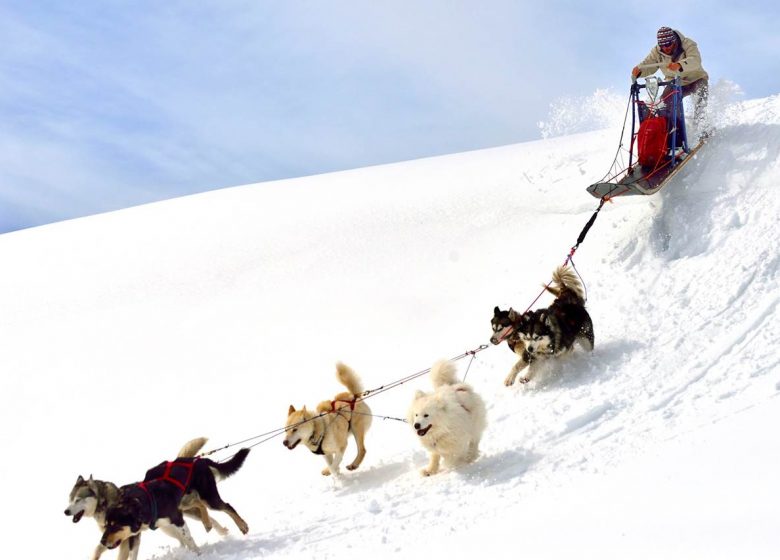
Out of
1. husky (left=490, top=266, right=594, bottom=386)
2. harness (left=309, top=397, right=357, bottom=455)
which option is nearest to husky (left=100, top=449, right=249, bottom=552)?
harness (left=309, top=397, right=357, bottom=455)

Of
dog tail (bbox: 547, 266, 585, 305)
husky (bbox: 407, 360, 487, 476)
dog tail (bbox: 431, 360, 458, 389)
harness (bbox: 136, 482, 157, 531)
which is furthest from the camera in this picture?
dog tail (bbox: 547, 266, 585, 305)

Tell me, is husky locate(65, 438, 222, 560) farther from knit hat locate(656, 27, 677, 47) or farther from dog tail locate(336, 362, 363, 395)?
knit hat locate(656, 27, 677, 47)

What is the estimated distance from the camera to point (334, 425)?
635 centimetres

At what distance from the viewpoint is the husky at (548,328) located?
6.86 metres

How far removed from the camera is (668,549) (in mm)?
3488

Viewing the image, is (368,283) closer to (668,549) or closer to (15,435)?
(15,435)

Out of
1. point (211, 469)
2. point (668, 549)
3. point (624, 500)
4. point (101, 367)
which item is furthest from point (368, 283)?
point (668, 549)

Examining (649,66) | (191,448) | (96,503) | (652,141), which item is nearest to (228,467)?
(191,448)

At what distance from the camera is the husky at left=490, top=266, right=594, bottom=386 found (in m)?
6.86

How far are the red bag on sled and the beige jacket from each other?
0.72m

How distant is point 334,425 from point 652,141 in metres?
5.69

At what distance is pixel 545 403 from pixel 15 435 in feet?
22.0

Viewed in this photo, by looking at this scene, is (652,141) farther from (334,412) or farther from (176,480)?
(176,480)

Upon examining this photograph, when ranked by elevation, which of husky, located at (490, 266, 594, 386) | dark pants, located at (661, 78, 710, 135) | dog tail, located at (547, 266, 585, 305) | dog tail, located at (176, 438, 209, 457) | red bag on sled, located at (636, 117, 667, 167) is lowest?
husky, located at (490, 266, 594, 386)
